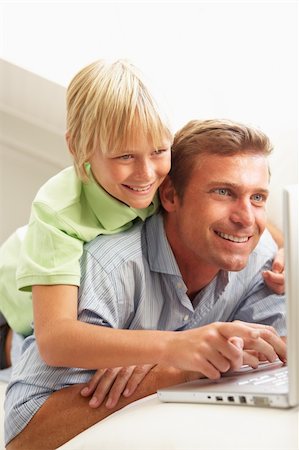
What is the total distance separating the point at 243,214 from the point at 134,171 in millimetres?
220

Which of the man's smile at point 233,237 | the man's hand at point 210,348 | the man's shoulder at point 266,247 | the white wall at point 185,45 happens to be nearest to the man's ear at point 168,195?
the man's smile at point 233,237

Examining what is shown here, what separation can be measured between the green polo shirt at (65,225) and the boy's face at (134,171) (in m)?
0.04

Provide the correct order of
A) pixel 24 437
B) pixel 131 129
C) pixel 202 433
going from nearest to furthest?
1. pixel 202 433
2. pixel 131 129
3. pixel 24 437

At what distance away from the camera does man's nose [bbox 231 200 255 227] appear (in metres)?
1.74

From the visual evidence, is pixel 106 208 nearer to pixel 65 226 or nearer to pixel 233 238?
pixel 65 226

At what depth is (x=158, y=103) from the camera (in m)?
1.70

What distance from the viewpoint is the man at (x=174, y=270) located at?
172cm

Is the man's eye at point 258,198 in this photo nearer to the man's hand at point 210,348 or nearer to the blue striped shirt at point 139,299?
the blue striped shirt at point 139,299

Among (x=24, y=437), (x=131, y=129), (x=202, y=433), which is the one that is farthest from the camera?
(x=24, y=437)

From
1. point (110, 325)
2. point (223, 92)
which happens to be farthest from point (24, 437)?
point (223, 92)

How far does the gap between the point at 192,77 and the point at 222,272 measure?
2.91 ft

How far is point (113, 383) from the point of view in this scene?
172 centimetres

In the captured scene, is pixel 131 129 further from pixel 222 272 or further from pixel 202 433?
pixel 202 433

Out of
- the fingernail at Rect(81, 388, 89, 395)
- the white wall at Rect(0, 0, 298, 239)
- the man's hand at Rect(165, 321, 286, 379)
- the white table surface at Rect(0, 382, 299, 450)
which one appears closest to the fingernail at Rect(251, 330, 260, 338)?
the man's hand at Rect(165, 321, 286, 379)
